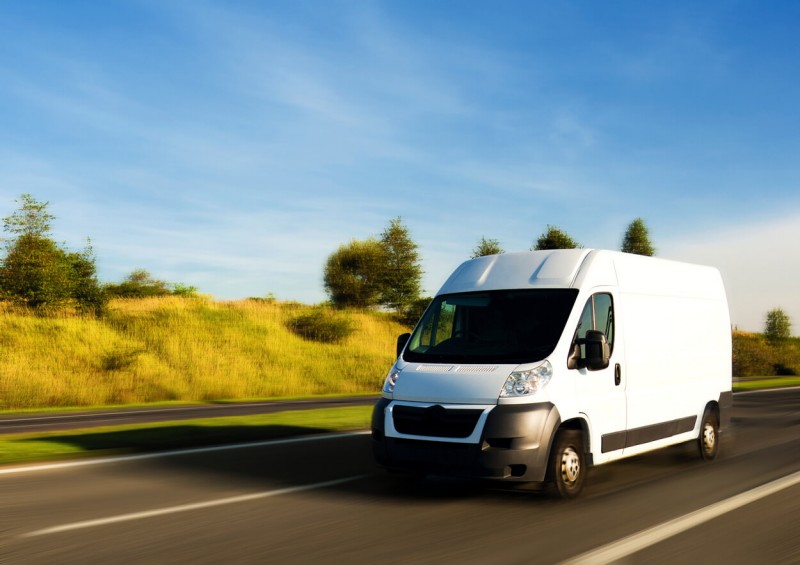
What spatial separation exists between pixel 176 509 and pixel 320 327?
123ft

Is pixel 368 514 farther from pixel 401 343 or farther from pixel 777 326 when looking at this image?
pixel 777 326

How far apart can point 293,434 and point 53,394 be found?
16436mm

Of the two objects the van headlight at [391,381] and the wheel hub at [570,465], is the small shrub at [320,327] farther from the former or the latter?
the wheel hub at [570,465]

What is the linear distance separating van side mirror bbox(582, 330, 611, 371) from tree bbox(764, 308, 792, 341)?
59161mm

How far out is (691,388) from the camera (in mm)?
9719

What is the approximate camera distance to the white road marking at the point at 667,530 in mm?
5285

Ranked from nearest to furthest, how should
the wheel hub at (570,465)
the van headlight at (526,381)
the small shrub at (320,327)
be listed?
1. the van headlight at (526,381)
2. the wheel hub at (570,465)
3. the small shrub at (320,327)

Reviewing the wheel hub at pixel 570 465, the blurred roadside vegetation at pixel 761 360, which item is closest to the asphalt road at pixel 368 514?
the wheel hub at pixel 570 465

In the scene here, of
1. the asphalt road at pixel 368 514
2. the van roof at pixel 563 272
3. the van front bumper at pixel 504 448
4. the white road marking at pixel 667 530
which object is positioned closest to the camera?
the white road marking at pixel 667 530

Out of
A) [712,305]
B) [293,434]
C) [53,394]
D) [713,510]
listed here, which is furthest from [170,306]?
[713,510]

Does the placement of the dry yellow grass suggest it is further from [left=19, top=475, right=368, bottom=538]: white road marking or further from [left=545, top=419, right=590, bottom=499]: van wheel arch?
[left=545, top=419, right=590, bottom=499]: van wheel arch

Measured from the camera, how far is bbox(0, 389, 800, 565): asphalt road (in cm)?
542

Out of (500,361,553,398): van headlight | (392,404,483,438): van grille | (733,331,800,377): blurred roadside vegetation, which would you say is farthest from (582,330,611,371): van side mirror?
(733,331,800,377): blurred roadside vegetation

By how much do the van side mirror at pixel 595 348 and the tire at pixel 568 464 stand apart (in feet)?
2.24
